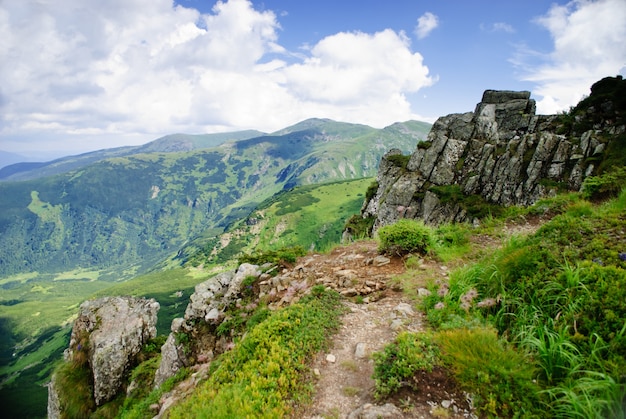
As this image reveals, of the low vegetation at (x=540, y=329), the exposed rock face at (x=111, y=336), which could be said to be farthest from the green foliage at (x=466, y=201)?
the exposed rock face at (x=111, y=336)

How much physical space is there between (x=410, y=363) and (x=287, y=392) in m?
2.38

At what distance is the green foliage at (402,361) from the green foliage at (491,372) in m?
0.26

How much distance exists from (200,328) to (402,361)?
940 centimetres

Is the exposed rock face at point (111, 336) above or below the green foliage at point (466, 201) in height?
below

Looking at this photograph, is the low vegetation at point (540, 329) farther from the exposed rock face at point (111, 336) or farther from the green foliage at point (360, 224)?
the green foliage at point (360, 224)

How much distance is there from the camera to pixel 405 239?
1123cm

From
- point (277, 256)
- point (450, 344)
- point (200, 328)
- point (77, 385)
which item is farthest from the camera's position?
point (77, 385)

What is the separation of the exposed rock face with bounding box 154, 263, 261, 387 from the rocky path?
323 cm

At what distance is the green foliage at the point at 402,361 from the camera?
5348 millimetres

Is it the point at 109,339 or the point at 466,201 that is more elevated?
the point at 466,201

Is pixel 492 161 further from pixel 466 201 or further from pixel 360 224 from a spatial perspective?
pixel 360 224

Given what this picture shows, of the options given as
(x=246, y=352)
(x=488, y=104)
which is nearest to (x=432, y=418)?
(x=246, y=352)

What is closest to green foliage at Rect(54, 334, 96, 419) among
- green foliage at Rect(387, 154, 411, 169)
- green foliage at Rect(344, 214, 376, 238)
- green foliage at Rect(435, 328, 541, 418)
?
green foliage at Rect(435, 328, 541, 418)

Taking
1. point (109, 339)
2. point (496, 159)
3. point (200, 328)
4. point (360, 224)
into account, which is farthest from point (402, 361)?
point (360, 224)
